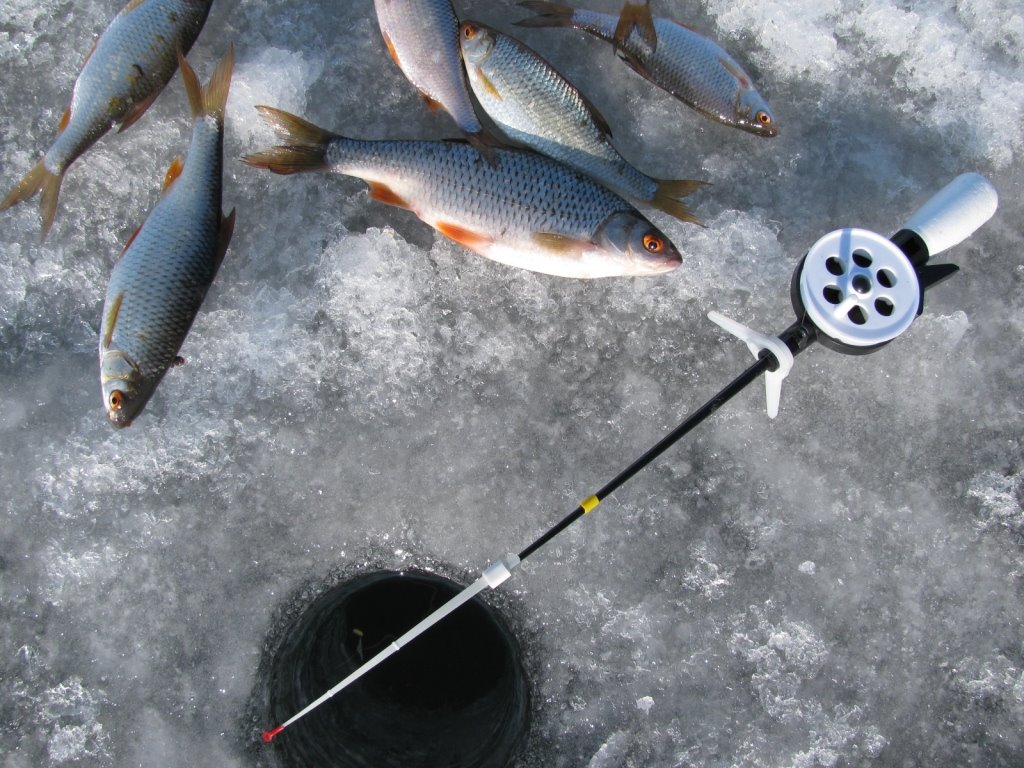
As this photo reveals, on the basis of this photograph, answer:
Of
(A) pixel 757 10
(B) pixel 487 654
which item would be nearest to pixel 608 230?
(A) pixel 757 10

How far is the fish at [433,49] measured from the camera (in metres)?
2.33

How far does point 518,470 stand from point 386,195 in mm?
1041

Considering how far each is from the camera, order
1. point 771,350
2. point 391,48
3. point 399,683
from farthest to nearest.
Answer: point 399,683, point 391,48, point 771,350

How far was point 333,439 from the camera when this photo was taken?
2.43 meters

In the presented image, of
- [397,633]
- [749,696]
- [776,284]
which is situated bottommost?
[397,633]

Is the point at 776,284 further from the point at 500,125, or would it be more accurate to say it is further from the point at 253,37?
the point at 253,37

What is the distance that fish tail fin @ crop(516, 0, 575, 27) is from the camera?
2445mm

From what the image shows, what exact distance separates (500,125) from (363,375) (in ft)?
3.26

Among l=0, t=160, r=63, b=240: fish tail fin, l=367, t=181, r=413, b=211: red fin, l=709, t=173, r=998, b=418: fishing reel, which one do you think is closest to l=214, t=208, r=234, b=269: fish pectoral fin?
l=367, t=181, r=413, b=211: red fin

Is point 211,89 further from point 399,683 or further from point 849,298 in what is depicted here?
point 399,683

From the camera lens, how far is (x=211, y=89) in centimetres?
232

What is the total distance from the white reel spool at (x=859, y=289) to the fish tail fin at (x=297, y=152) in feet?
5.13

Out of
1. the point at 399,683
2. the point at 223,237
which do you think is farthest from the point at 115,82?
the point at 399,683

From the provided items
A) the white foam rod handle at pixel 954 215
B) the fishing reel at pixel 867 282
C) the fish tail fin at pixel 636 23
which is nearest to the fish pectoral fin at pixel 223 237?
the fish tail fin at pixel 636 23
